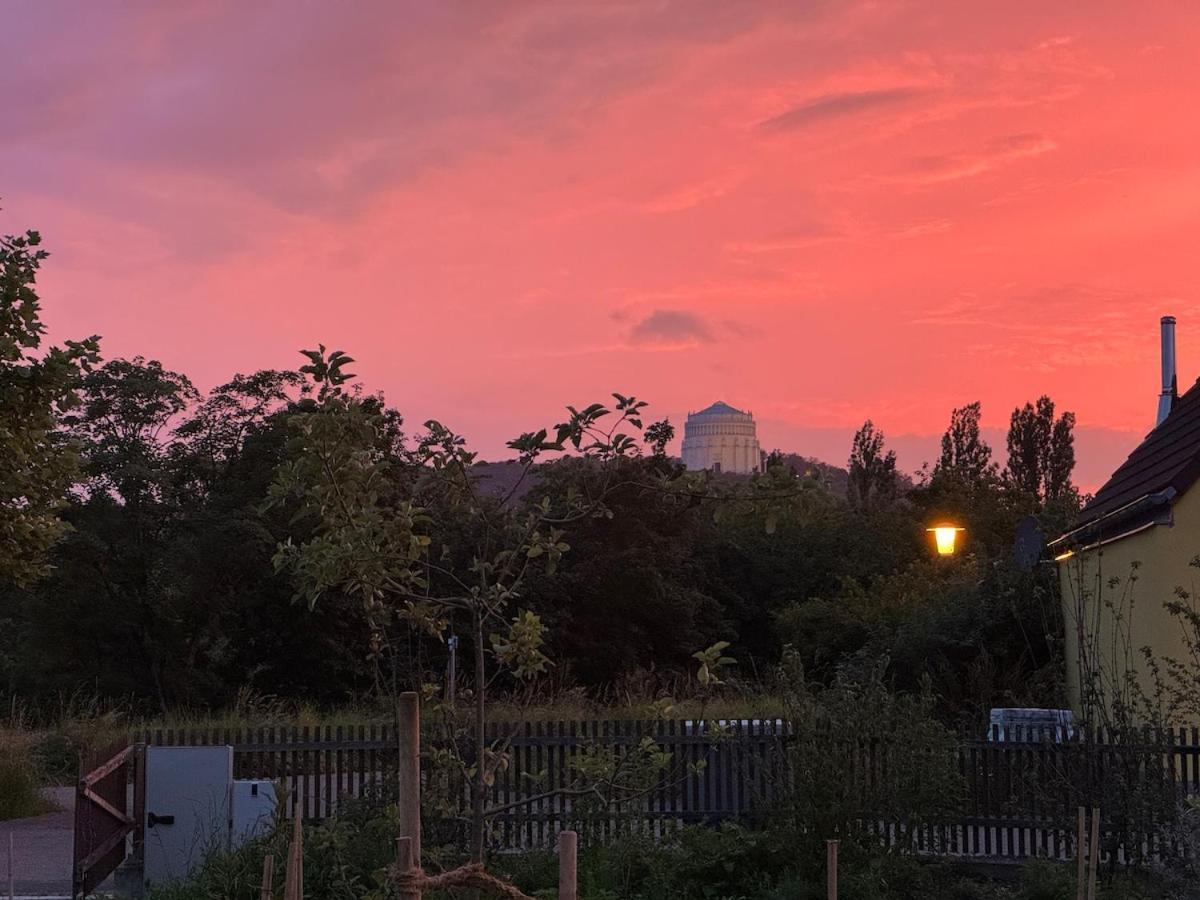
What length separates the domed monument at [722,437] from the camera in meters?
166

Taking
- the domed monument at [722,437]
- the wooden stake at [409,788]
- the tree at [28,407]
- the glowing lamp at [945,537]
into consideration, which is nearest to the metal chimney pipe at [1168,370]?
the glowing lamp at [945,537]

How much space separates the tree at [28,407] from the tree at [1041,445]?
2516 inches

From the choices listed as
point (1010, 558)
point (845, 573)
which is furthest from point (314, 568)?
point (845, 573)

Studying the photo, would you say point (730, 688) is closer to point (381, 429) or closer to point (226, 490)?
point (226, 490)

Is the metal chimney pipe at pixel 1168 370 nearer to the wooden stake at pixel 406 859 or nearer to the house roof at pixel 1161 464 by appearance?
the house roof at pixel 1161 464

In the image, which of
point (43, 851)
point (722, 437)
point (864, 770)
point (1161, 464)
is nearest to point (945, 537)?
point (1161, 464)

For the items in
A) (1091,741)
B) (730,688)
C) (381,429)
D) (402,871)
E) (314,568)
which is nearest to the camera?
(402,871)

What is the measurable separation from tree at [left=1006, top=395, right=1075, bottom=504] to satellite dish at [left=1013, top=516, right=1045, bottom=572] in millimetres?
52371

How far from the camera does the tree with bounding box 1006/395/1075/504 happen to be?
73.9m

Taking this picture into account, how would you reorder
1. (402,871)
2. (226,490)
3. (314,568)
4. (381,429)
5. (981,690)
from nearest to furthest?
(402,871)
(314,568)
(381,429)
(981,690)
(226,490)

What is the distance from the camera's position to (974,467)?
70438mm

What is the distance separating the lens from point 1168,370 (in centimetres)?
2080

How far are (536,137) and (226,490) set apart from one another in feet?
70.7

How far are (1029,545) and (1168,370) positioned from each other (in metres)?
3.65
